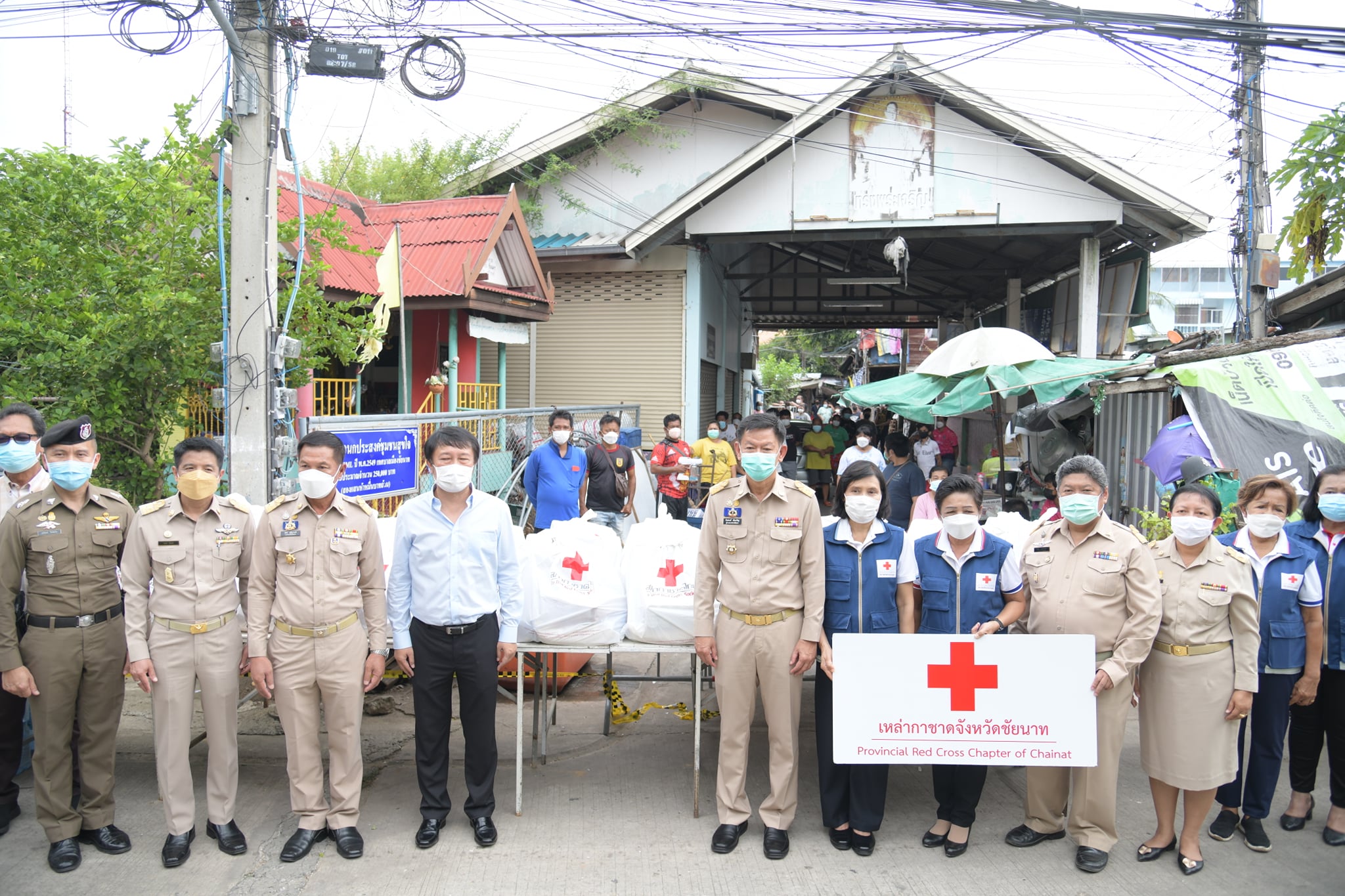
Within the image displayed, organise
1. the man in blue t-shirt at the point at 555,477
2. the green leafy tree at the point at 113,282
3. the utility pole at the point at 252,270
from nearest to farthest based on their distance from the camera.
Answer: the utility pole at the point at 252,270
the green leafy tree at the point at 113,282
the man in blue t-shirt at the point at 555,477

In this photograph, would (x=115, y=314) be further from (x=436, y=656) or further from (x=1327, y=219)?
(x=1327, y=219)

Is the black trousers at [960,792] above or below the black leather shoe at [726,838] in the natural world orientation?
above

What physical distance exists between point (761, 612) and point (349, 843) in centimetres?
210

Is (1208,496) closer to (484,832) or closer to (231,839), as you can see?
(484,832)

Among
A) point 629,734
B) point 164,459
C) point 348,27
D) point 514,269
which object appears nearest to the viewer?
point 629,734

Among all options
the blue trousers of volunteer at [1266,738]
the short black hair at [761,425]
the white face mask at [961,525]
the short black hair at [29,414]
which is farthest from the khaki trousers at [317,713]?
the blue trousers of volunteer at [1266,738]

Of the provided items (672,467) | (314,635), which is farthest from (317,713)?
(672,467)

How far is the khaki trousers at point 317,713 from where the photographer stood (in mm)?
3973

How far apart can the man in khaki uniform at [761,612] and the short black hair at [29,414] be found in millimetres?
3362

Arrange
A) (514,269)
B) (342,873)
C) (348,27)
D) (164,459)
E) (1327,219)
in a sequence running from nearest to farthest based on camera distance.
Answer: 1. (342,873)
2. (348,27)
3. (164,459)
4. (1327,219)
5. (514,269)

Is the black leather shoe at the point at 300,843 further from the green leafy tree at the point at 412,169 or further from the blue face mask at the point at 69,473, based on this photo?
the green leafy tree at the point at 412,169

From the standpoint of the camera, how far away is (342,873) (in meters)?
3.85

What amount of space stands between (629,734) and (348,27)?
212 inches

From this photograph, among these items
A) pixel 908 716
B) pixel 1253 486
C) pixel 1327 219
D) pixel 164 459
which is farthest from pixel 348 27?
pixel 1327 219
